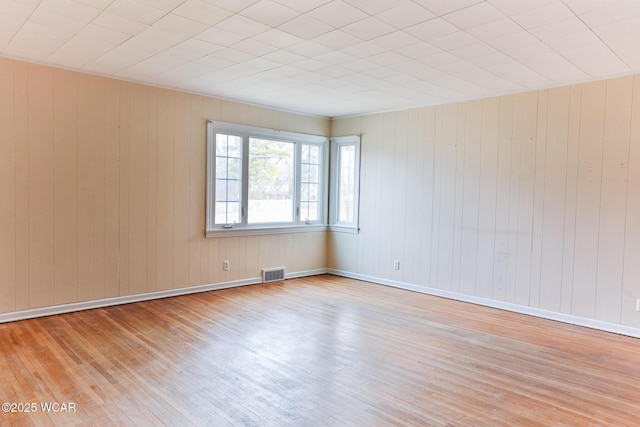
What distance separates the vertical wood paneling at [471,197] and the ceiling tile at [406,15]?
8.54ft

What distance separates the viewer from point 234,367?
3.13 m

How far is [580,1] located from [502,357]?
2.70 meters

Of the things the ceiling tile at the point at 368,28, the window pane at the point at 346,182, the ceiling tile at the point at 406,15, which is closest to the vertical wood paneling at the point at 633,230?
the ceiling tile at the point at 406,15

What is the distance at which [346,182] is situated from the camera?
682 cm

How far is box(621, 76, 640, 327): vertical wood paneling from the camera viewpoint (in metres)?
4.06

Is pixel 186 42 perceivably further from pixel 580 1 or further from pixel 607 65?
pixel 607 65

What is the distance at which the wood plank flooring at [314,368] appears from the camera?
2504 mm

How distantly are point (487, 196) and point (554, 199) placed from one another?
0.76m

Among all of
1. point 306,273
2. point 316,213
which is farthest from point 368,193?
point 306,273

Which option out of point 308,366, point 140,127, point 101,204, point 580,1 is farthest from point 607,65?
point 101,204

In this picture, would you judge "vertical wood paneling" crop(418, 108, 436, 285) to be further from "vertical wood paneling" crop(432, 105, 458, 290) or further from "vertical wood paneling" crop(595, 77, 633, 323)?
"vertical wood paneling" crop(595, 77, 633, 323)

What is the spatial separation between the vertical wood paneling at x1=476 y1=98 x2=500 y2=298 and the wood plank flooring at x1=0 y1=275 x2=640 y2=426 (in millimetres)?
521

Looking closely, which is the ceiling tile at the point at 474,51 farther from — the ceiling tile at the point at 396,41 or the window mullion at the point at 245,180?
the window mullion at the point at 245,180

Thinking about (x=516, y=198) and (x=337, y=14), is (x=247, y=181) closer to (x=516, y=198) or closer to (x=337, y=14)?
(x=337, y=14)
